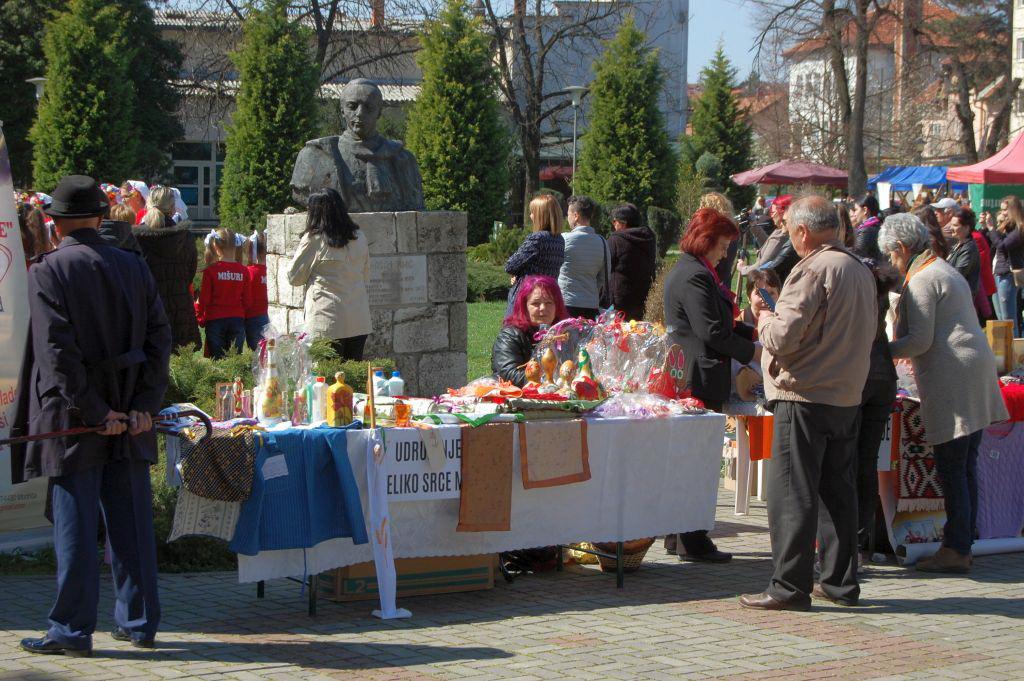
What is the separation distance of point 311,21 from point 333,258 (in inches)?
1270

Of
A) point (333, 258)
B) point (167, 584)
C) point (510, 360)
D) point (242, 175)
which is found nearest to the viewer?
point (167, 584)

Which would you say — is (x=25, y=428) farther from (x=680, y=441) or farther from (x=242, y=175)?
(x=242, y=175)

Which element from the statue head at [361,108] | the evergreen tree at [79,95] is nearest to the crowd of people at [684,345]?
the statue head at [361,108]

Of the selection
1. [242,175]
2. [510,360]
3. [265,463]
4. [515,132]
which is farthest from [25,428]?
[515,132]

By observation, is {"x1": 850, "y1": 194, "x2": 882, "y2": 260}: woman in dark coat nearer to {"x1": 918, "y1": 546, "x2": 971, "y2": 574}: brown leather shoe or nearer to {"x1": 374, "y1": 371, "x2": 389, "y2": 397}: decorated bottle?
{"x1": 918, "y1": 546, "x2": 971, "y2": 574}: brown leather shoe

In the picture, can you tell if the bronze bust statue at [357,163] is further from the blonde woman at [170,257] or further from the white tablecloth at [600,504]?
the white tablecloth at [600,504]

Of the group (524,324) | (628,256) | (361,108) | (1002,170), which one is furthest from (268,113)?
(524,324)

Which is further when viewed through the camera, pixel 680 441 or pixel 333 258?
pixel 333 258

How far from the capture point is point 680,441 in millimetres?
6684

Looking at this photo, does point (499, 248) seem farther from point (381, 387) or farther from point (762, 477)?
point (381, 387)

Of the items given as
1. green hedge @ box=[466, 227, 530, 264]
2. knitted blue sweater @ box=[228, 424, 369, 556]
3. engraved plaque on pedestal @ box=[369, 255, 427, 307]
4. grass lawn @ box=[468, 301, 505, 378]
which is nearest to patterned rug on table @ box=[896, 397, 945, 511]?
knitted blue sweater @ box=[228, 424, 369, 556]

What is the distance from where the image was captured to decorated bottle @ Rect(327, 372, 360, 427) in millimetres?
5824

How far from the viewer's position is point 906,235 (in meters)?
6.96

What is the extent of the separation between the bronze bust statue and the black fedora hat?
5.72 meters
